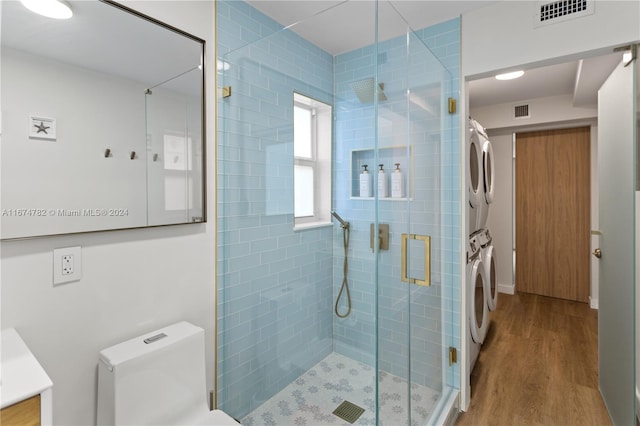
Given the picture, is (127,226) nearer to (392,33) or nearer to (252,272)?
(252,272)

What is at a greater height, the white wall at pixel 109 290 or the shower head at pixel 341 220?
the shower head at pixel 341 220

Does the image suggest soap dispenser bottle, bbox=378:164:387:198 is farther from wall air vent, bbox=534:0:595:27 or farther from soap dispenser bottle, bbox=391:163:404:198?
wall air vent, bbox=534:0:595:27

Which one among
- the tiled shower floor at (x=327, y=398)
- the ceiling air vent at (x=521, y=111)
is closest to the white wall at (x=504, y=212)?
the ceiling air vent at (x=521, y=111)

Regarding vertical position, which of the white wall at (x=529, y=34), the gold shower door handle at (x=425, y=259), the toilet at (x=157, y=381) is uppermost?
the white wall at (x=529, y=34)

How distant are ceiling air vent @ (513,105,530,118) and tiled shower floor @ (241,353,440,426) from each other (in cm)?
350

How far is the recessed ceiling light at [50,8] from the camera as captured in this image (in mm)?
1158

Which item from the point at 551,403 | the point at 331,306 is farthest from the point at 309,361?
the point at 551,403

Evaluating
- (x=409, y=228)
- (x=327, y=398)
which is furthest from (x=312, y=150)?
(x=327, y=398)

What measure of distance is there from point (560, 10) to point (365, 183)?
1.42m

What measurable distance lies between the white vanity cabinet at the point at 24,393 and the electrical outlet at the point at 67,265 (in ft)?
1.07

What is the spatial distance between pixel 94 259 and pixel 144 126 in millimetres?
599

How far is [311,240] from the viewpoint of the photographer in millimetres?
1911

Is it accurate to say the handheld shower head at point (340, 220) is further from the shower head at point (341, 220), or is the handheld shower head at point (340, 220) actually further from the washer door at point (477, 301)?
the washer door at point (477, 301)

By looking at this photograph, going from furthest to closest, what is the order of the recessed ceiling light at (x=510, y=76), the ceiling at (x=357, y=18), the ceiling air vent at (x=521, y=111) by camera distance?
the ceiling air vent at (x=521, y=111), the recessed ceiling light at (x=510, y=76), the ceiling at (x=357, y=18)
